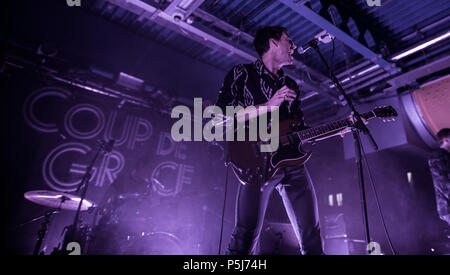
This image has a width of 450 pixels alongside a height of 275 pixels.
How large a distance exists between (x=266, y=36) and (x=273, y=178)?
151cm

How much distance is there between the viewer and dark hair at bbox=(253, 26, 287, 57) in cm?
275

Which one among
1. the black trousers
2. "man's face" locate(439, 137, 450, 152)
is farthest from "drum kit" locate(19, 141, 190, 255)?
"man's face" locate(439, 137, 450, 152)

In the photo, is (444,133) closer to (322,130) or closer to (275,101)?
(322,130)

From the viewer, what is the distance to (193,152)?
771cm

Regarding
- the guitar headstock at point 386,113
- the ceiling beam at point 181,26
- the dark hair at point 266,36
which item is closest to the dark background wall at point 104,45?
the ceiling beam at point 181,26

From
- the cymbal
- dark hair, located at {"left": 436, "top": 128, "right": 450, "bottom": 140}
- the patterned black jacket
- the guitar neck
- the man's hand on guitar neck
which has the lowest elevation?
the cymbal

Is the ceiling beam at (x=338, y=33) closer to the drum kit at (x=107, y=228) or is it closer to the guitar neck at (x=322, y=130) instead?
the guitar neck at (x=322, y=130)

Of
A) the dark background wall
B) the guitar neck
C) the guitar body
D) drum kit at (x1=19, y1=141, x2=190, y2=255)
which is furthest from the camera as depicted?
the dark background wall

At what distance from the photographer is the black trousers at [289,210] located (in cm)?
204

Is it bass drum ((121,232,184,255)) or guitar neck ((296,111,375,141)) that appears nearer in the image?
guitar neck ((296,111,375,141))

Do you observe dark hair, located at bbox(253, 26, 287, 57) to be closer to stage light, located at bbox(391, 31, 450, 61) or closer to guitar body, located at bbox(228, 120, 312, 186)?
guitar body, located at bbox(228, 120, 312, 186)

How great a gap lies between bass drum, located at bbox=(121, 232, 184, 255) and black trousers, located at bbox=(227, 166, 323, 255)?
304cm

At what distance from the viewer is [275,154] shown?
2.30 m

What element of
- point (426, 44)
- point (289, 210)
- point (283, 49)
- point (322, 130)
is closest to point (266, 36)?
point (283, 49)
